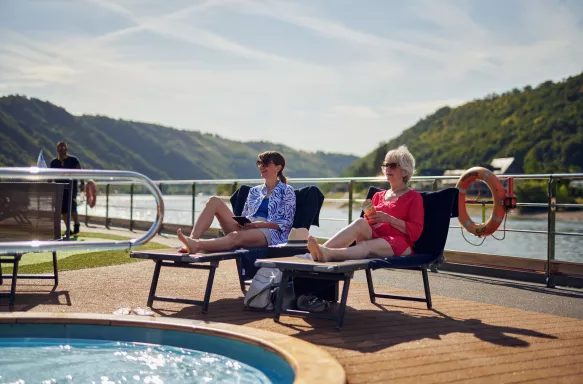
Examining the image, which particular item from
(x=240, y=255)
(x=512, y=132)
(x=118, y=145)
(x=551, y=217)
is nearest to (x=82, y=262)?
(x=240, y=255)

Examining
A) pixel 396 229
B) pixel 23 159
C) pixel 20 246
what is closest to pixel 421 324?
pixel 396 229

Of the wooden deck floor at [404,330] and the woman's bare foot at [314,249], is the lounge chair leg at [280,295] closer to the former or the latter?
the wooden deck floor at [404,330]

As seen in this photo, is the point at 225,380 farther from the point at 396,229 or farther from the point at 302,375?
the point at 396,229

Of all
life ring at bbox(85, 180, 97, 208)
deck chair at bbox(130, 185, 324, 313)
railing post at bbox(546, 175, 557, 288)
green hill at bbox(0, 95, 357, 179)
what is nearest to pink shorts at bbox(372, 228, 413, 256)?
deck chair at bbox(130, 185, 324, 313)

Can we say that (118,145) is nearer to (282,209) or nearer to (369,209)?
(282,209)

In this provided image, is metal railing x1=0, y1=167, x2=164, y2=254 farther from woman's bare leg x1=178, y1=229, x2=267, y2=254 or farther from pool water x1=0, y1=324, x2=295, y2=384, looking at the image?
woman's bare leg x1=178, y1=229, x2=267, y2=254

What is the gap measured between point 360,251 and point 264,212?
115 centimetres

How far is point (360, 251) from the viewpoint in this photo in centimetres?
392

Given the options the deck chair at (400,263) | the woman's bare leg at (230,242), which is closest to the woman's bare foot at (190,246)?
the woman's bare leg at (230,242)

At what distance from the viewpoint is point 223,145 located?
18212 centimetres

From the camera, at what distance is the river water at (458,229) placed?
10135 mm

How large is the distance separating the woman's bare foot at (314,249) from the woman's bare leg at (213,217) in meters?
1.09

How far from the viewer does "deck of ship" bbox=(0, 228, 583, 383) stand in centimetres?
261

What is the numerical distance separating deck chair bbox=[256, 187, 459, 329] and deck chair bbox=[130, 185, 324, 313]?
42 cm
